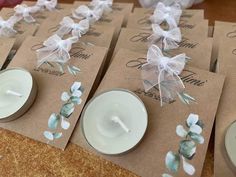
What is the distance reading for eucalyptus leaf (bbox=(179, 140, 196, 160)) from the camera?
450mm

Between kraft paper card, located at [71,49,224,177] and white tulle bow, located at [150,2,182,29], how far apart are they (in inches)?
6.5

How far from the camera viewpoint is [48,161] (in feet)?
1.71

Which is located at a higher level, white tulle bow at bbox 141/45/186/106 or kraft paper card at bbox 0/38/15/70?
white tulle bow at bbox 141/45/186/106

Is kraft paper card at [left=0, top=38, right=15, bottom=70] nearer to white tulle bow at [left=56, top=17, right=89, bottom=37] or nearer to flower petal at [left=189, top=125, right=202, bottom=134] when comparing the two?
white tulle bow at [left=56, top=17, right=89, bottom=37]

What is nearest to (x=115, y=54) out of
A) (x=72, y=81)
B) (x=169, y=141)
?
(x=72, y=81)

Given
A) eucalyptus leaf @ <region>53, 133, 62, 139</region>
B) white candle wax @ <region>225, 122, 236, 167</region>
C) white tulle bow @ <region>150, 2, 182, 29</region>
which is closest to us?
white candle wax @ <region>225, 122, 236, 167</region>

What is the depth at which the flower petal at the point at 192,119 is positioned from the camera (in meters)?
0.47

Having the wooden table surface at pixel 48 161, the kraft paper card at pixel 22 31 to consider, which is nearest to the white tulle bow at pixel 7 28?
the kraft paper card at pixel 22 31

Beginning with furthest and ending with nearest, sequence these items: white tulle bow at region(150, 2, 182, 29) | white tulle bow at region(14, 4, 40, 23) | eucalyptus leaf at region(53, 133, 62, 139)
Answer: white tulle bow at region(14, 4, 40, 23), white tulle bow at region(150, 2, 182, 29), eucalyptus leaf at region(53, 133, 62, 139)

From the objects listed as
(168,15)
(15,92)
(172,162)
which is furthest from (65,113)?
(168,15)

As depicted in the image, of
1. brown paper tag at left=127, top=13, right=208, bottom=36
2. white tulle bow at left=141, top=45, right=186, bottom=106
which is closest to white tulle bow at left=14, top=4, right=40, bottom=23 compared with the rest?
brown paper tag at left=127, top=13, right=208, bottom=36

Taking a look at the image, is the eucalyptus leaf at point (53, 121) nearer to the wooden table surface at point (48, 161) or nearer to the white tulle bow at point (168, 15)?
the wooden table surface at point (48, 161)

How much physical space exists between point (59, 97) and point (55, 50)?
0.11 m

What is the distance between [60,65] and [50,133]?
0.47 feet
